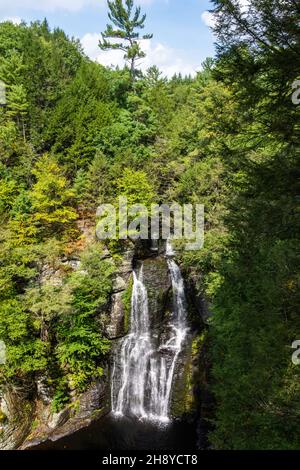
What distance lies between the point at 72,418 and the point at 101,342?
3.74 m

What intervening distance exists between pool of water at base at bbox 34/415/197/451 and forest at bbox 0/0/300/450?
1520mm

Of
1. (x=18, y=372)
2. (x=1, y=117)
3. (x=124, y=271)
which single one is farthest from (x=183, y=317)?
(x=1, y=117)

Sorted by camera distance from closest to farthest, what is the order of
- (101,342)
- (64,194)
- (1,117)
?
(101,342) < (64,194) < (1,117)

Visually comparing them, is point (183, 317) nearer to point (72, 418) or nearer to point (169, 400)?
point (169, 400)

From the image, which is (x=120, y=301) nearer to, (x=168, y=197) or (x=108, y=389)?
(x=108, y=389)

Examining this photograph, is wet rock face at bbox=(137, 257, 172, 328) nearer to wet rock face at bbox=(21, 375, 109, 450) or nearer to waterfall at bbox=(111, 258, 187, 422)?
waterfall at bbox=(111, 258, 187, 422)

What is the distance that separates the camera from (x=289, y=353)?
7914 mm

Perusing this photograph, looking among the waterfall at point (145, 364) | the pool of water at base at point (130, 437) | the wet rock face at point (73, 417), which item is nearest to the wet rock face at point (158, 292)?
the waterfall at point (145, 364)

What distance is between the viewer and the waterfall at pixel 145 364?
58.4 ft

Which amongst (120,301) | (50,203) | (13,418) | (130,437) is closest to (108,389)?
(130,437)

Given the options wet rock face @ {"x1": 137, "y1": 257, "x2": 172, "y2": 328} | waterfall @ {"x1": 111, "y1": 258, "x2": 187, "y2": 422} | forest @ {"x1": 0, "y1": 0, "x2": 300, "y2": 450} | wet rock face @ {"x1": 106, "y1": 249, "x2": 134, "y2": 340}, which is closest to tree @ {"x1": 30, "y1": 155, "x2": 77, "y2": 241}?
forest @ {"x1": 0, "y1": 0, "x2": 300, "y2": 450}

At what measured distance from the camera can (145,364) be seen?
18.6m

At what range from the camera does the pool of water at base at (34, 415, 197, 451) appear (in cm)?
1532

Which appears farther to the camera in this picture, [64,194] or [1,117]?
[1,117]
